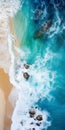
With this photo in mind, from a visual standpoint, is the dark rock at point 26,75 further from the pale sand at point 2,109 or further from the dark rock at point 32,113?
the dark rock at point 32,113

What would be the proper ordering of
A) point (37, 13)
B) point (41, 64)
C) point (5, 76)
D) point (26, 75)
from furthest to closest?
1. point (37, 13)
2. point (41, 64)
3. point (26, 75)
4. point (5, 76)

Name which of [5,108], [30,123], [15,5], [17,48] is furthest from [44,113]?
[15,5]

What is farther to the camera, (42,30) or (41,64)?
(42,30)

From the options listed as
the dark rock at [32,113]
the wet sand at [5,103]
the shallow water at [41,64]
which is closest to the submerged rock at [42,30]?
the shallow water at [41,64]

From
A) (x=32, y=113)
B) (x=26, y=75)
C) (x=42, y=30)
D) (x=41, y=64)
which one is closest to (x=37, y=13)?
(x=42, y=30)

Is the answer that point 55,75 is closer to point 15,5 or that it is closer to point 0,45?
point 0,45

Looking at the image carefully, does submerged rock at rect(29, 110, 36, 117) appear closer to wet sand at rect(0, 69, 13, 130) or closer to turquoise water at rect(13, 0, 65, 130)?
turquoise water at rect(13, 0, 65, 130)

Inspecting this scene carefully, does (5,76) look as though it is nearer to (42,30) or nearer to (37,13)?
(42,30)
